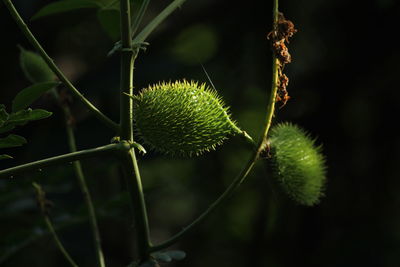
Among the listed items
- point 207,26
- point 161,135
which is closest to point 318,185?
point 161,135

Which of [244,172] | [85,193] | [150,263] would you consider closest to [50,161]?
[150,263]

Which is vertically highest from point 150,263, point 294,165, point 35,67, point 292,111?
point 292,111

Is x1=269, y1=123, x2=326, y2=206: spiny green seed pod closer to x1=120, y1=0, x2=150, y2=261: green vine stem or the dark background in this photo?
x1=120, y1=0, x2=150, y2=261: green vine stem

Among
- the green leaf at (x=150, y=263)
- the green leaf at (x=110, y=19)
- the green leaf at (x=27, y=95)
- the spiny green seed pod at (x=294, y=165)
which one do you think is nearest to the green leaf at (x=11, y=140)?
the green leaf at (x=27, y=95)

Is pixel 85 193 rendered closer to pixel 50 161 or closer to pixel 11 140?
pixel 11 140

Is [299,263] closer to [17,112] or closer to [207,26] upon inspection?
[207,26]
